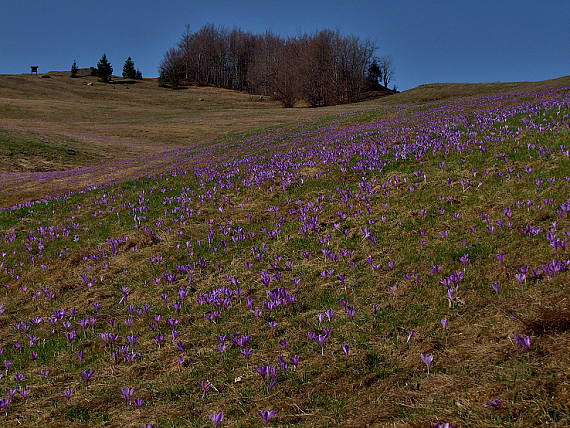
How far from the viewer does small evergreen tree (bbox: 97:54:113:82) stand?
12688cm

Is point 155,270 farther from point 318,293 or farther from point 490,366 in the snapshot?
point 490,366

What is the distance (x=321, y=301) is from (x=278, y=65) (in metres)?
119

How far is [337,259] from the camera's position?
692 centimetres

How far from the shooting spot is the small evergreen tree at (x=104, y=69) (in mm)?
126875

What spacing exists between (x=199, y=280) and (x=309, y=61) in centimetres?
9977

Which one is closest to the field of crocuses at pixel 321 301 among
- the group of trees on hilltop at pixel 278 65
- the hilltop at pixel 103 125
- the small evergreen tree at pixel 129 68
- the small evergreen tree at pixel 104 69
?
the hilltop at pixel 103 125

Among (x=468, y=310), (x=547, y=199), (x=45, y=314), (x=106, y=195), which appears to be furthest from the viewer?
(x=106, y=195)

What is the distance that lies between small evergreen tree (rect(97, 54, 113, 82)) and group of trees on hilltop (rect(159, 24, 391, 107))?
18541 millimetres

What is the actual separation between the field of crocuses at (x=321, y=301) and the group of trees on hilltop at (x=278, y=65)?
89.7 metres

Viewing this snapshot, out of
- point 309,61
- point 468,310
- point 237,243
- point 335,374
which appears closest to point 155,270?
point 237,243

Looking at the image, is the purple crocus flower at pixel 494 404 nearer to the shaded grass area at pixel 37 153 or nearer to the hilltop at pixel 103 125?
the hilltop at pixel 103 125

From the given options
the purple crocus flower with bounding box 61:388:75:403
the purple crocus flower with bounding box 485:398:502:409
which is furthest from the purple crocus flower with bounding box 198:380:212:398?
the purple crocus flower with bounding box 485:398:502:409

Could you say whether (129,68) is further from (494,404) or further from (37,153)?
(494,404)

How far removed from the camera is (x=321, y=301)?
5754 mm
